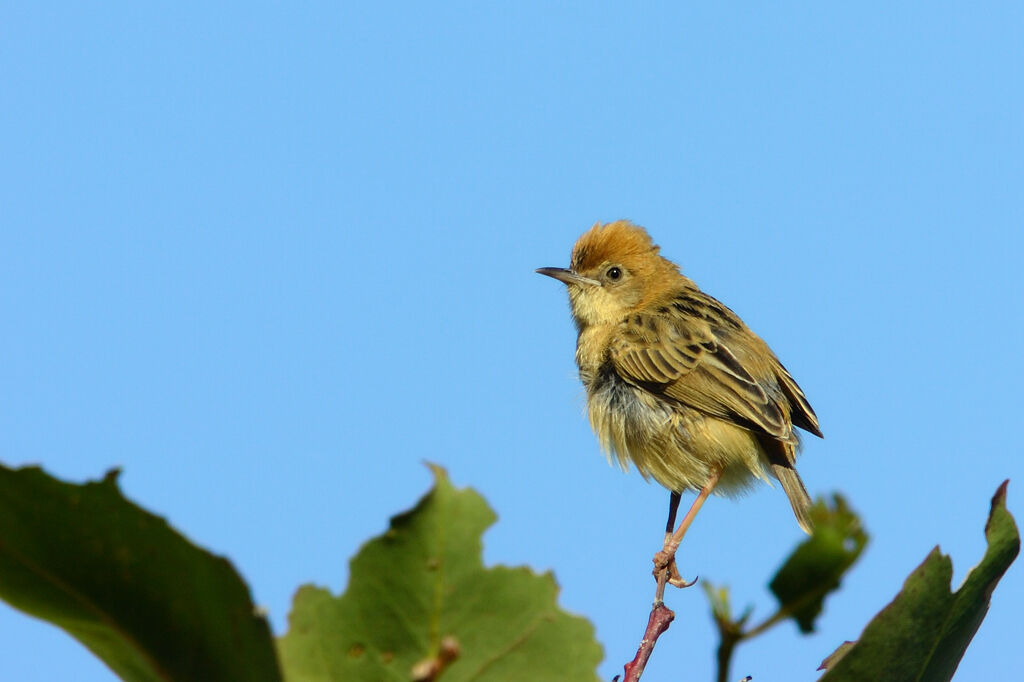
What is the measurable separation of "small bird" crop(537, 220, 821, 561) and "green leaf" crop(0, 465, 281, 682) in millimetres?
4899

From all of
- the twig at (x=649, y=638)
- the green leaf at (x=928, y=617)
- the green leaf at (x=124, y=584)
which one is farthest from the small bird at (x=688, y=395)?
the green leaf at (x=124, y=584)

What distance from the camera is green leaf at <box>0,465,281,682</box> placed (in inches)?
47.2

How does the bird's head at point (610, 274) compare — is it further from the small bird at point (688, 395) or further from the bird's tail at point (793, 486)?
the bird's tail at point (793, 486)

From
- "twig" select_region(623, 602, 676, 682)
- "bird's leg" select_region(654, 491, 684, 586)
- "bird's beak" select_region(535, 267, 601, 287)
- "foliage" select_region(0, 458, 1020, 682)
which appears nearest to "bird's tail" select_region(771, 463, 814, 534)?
"bird's leg" select_region(654, 491, 684, 586)

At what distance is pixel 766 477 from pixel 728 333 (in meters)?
1.11

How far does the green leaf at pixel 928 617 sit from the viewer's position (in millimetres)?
1443

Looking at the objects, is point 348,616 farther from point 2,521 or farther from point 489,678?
point 2,521

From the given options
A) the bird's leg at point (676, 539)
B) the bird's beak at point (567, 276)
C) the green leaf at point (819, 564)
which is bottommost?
the green leaf at point (819, 564)

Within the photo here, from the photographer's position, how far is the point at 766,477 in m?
6.69

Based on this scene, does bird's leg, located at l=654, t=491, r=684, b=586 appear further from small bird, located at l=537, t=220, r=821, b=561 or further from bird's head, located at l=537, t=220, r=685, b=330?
bird's head, located at l=537, t=220, r=685, b=330

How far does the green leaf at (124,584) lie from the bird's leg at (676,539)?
119 inches

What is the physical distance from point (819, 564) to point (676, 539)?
14.2 ft

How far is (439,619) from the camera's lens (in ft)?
4.45

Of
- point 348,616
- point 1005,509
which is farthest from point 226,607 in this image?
point 1005,509
